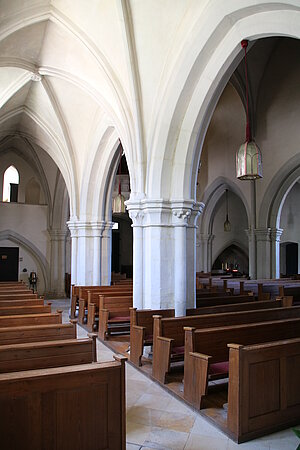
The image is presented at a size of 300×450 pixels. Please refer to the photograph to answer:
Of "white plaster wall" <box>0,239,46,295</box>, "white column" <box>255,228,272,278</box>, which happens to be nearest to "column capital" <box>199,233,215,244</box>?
"white column" <box>255,228,272,278</box>

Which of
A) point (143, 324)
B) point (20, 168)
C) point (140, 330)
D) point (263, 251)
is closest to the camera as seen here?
point (140, 330)

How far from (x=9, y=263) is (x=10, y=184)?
4.05 m

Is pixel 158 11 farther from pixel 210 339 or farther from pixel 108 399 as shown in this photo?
pixel 108 399

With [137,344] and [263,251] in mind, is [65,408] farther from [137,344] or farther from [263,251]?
[263,251]

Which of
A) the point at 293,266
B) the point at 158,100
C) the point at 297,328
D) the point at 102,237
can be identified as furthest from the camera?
the point at 293,266

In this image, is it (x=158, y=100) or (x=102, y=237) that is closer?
(x=158, y=100)

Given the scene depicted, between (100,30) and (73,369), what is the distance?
6.80 m

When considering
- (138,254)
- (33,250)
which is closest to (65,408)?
(138,254)

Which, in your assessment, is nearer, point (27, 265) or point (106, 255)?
point (106, 255)

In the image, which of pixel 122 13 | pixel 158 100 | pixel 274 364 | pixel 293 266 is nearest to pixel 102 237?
pixel 158 100

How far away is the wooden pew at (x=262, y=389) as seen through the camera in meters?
3.71

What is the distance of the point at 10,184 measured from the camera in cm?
1956

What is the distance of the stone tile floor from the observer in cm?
365

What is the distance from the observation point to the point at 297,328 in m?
5.25
